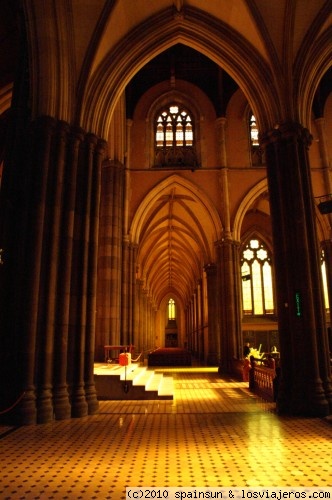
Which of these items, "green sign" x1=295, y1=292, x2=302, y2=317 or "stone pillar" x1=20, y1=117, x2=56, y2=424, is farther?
"green sign" x1=295, y1=292, x2=302, y2=317

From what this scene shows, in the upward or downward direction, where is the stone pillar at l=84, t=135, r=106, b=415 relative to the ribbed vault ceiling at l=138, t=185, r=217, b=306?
downward

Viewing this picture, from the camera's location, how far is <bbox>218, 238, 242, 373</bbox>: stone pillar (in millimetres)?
16569

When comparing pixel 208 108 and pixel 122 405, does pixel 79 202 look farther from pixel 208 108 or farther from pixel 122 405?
pixel 208 108

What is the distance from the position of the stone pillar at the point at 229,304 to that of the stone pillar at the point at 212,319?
185 inches

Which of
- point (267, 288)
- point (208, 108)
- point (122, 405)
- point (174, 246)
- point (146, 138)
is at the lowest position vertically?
point (122, 405)

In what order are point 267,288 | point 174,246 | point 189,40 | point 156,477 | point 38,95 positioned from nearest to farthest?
point 156,477 < point 38,95 < point 189,40 < point 267,288 < point 174,246

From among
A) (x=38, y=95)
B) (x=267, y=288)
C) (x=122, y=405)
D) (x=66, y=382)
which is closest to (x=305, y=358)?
(x=122, y=405)

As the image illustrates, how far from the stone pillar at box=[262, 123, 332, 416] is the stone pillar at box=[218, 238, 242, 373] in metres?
8.66

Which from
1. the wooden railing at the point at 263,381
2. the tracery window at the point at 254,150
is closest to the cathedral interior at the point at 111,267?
the wooden railing at the point at 263,381

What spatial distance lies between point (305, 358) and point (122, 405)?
4109 millimetres

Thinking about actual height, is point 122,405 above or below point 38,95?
below

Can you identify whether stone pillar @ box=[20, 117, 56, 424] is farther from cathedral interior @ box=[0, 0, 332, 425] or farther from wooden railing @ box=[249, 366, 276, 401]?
wooden railing @ box=[249, 366, 276, 401]

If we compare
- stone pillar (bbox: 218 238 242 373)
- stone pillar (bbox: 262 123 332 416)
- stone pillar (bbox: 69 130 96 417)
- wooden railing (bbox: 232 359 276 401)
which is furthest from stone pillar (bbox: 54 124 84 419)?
stone pillar (bbox: 218 238 242 373)

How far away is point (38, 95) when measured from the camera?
27.3 ft
